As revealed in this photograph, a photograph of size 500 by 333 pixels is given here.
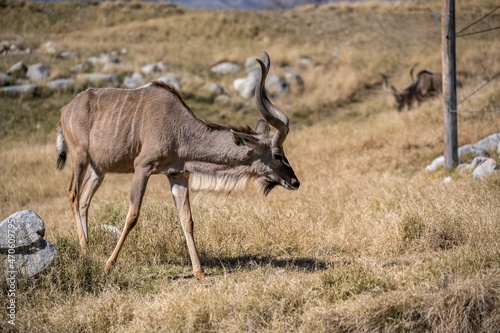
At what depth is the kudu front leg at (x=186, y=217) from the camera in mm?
6137

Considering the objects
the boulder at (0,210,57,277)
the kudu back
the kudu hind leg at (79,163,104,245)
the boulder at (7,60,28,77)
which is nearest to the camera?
the boulder at (0,210,57,277)

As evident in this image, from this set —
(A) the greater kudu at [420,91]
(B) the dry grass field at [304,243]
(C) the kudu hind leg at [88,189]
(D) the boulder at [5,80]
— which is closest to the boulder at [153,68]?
(B) the dry grass field at [304,243]

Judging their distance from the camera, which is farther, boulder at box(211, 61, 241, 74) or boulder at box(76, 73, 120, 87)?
boulder at box(211, 61, 241, 74)

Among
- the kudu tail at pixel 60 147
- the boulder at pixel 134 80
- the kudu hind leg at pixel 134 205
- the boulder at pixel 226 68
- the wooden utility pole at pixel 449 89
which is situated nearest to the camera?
the kudu hind leg at pixel 134 205

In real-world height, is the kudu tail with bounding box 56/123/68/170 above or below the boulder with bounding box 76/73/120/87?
above

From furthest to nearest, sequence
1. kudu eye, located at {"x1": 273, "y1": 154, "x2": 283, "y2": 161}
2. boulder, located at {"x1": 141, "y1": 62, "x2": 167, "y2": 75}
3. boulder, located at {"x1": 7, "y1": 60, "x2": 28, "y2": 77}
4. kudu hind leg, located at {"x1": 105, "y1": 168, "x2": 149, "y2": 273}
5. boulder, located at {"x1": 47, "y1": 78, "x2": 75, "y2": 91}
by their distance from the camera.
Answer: boulder, located at {"x1": 141, "y1": 62, "x2": 167, "y2": 75} < boulder, located at {"x1": 7, "y1": 60, "x2": 28, "y2": 77} < boulder, located at {"x1": 47, "y1": 78, "x2": 75, "y2": 91} < kudu eye, located at {"x1": 273, "y1": 154, "x2": 283, "y2": 161} < kudu hind leg, located at {"x1": 105, "y1": 168, "x2": 149, "y2": 273}

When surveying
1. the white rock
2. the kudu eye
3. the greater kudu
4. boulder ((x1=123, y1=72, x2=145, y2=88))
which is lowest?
the greater kudu

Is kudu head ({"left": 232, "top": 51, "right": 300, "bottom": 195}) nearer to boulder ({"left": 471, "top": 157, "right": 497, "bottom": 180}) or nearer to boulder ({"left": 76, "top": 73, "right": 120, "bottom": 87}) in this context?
boulder ({"left": 471, "top": 157, "right": 497, "bottom": 180})

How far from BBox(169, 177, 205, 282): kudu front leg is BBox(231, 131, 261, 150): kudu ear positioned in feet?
2.41

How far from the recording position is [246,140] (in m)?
6.42

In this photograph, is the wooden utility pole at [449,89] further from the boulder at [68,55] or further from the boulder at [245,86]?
the boulder at [68,55]

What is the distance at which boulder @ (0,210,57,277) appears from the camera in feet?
18.4

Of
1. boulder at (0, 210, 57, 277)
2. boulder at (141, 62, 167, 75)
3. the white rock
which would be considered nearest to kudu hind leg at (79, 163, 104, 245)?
boulder at (0, 210, 57, 277)

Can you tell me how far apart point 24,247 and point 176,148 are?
1860 mm
